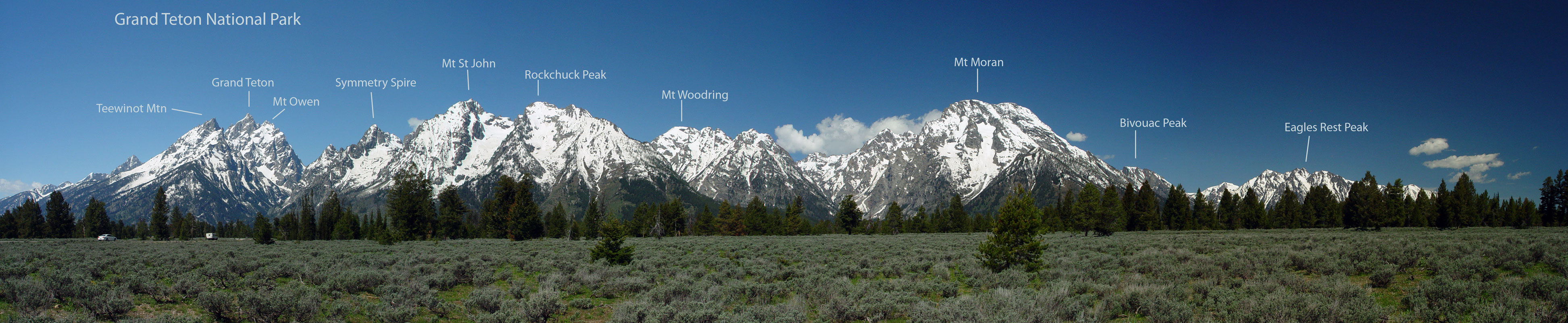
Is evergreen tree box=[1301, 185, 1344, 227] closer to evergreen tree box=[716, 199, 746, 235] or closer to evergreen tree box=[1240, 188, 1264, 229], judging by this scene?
evergreen tree box=[1240, 188, 1264, 229]

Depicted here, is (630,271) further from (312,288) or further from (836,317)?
(836,317)

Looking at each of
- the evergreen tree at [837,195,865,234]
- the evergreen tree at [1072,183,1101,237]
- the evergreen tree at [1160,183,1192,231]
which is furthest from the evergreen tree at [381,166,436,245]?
the evergreen tree at [1160,183,1192,231]

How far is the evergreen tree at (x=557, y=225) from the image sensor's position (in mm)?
77562

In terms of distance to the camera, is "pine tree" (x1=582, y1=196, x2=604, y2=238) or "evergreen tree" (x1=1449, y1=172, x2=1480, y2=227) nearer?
"evergreen tree" (x1=1449, y1=172, x2=1480, y2=227)

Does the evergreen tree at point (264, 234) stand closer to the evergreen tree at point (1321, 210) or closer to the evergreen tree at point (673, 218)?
the evergreen tree at point (673, 218)

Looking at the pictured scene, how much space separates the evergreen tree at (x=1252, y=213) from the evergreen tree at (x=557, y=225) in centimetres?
10022

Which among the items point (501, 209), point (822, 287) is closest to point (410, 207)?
point (501, 209)

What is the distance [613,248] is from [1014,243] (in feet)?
52.2

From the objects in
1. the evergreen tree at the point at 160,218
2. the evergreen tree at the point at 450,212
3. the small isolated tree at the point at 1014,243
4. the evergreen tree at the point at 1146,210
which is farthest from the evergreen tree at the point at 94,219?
the evergreen tree at the point at 1146,210

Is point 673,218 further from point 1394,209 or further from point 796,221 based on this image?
point 1394,209

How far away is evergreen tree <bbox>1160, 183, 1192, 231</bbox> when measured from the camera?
83.2m

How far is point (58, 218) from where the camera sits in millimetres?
80188

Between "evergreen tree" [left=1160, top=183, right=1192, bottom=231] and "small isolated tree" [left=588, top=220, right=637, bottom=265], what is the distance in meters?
85.1

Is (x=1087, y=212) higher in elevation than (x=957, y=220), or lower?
higher
